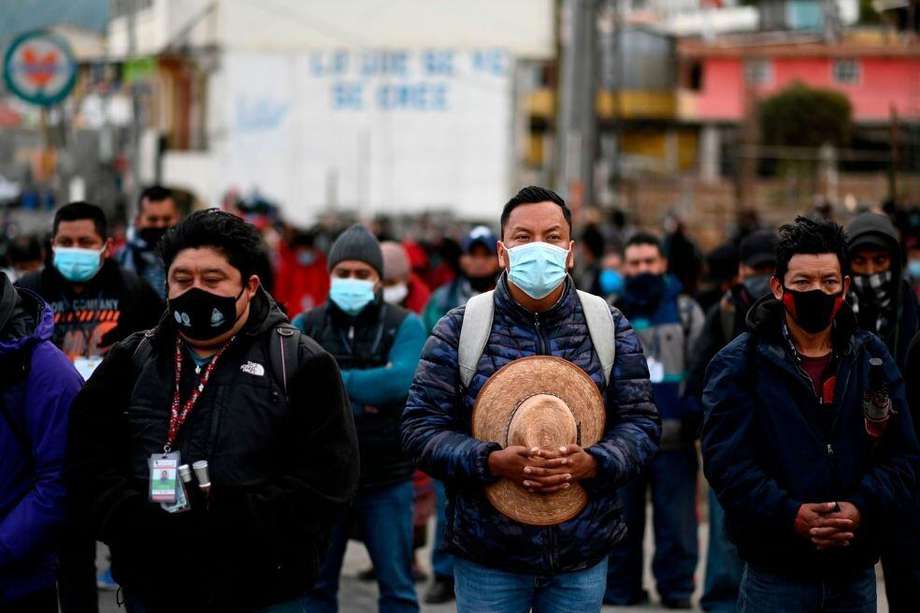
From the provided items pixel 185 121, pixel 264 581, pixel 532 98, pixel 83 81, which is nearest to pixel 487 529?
pixel 264 581

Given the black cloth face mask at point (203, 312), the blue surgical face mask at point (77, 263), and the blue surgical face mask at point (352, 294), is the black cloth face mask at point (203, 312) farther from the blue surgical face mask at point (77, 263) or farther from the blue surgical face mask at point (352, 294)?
the blue surgical face mask at point (77, 263)

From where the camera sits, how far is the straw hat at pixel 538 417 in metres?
4.96

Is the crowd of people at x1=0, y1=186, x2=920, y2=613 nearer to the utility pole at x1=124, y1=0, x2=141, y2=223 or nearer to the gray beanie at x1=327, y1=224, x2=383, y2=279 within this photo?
the gray beanie at x1=327, y1=224, x2=383, y2=279

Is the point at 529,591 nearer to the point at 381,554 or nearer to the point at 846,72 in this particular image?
the point at 381,554

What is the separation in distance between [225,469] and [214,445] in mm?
81

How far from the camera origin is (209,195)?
137 feet

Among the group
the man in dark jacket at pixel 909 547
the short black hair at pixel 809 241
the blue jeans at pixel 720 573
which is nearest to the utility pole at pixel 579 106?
the blue jeans at pixel 720 573

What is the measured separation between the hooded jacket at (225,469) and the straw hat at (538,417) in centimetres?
50

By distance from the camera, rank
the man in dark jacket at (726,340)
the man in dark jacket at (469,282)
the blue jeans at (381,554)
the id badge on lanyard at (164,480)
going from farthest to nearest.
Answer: the man in dark jacket at (469,282)
the man in dark jacket at (726,340)
the blue jeans at (381,554)
the id badge on lanyard at (164,480)

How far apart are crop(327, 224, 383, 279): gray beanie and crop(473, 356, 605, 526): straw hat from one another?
242cm

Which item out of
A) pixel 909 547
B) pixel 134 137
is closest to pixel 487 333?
pixel 909 547

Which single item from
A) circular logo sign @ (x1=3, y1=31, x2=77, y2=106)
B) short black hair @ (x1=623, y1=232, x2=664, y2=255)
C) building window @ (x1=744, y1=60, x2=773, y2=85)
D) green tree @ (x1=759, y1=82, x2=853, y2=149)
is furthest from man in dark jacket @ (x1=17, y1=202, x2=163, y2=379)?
building window @ (x1=744, y1=60, x2=773, y2=85)

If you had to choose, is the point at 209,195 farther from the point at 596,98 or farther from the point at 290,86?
the point at 596,98

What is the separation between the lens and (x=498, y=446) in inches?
197
